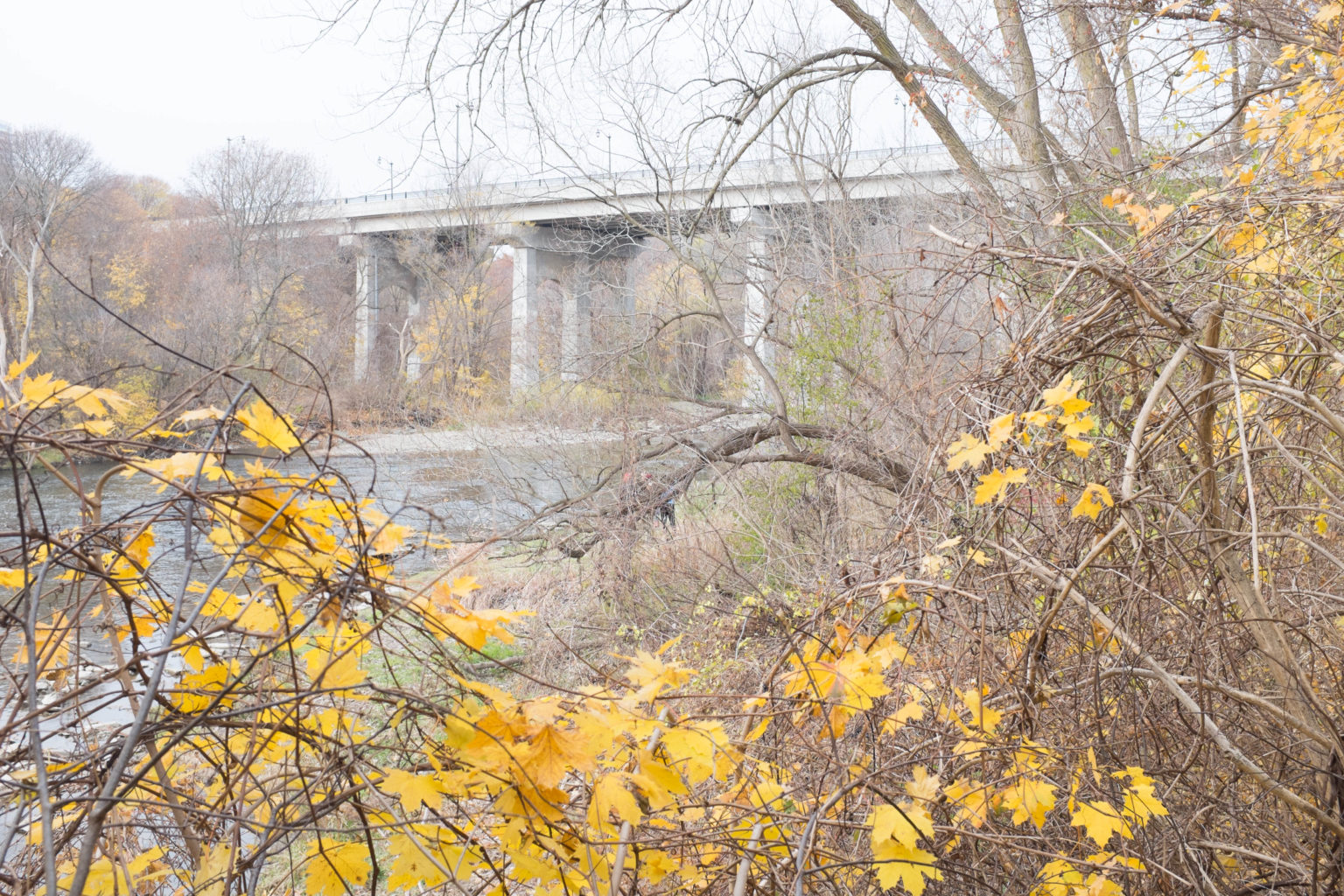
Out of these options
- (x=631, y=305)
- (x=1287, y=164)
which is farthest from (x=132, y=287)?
(x=1287, y=164)

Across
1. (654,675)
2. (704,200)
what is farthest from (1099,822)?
(704,200)

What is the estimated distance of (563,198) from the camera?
1066cm

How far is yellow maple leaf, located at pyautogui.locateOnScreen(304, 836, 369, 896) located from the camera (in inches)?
65.8

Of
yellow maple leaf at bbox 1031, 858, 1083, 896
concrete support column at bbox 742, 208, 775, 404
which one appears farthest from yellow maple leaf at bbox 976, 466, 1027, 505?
concrete support column at bbox 742, 208, 775, 404

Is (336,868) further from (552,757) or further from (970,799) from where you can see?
(970,799)

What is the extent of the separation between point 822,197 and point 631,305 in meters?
2.90

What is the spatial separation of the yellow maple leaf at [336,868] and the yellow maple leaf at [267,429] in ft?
2.24

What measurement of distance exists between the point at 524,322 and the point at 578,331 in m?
10.8

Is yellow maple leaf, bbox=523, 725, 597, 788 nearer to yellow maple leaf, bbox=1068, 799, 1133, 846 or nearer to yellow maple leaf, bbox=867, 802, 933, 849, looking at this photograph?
yellow maple leaf, bbox=867, 802, 933, 849

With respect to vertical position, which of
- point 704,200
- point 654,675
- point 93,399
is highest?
point 704,200

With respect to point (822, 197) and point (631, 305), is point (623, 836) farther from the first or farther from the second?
point (822, 197)

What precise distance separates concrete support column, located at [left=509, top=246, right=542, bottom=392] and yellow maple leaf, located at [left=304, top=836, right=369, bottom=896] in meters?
10.2

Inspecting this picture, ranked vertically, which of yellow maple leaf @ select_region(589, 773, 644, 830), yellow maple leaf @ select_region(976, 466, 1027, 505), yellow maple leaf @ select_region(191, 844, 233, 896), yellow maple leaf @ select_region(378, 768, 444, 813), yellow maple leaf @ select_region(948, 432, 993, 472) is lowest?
yellow maple leaf @ select_region(191, 844, 233, 896)

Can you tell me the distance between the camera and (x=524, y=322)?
2264 cm
